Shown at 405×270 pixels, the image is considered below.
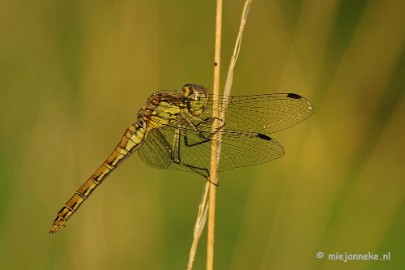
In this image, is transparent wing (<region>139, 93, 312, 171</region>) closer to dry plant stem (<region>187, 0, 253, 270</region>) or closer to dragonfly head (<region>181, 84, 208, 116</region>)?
dragonfly head (<region>181, 84, 208, 116</region>)

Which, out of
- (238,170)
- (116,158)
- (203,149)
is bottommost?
(238,170)

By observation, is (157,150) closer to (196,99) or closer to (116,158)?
(116,158)

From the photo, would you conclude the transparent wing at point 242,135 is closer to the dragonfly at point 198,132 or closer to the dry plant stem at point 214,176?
the dragonfly at point 198,132

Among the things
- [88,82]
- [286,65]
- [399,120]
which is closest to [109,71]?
[88,82]

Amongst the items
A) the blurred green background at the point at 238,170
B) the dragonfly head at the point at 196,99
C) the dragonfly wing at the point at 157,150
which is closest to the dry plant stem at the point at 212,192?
the dragonfly head at the point at 196,99

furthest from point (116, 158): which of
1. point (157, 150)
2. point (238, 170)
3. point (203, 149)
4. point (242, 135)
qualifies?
point (238, 170)

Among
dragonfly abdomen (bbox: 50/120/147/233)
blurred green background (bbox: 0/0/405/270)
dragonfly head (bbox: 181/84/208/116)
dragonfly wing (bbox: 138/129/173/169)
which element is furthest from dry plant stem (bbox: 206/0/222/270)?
blurred green background (bbox: 0/0/405/270)

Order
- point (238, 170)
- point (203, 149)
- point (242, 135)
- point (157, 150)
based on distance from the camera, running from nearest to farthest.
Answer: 1. point (242, 135)
2. point (203, 149)
3. point (157, 150)
4. point (238, 170)
